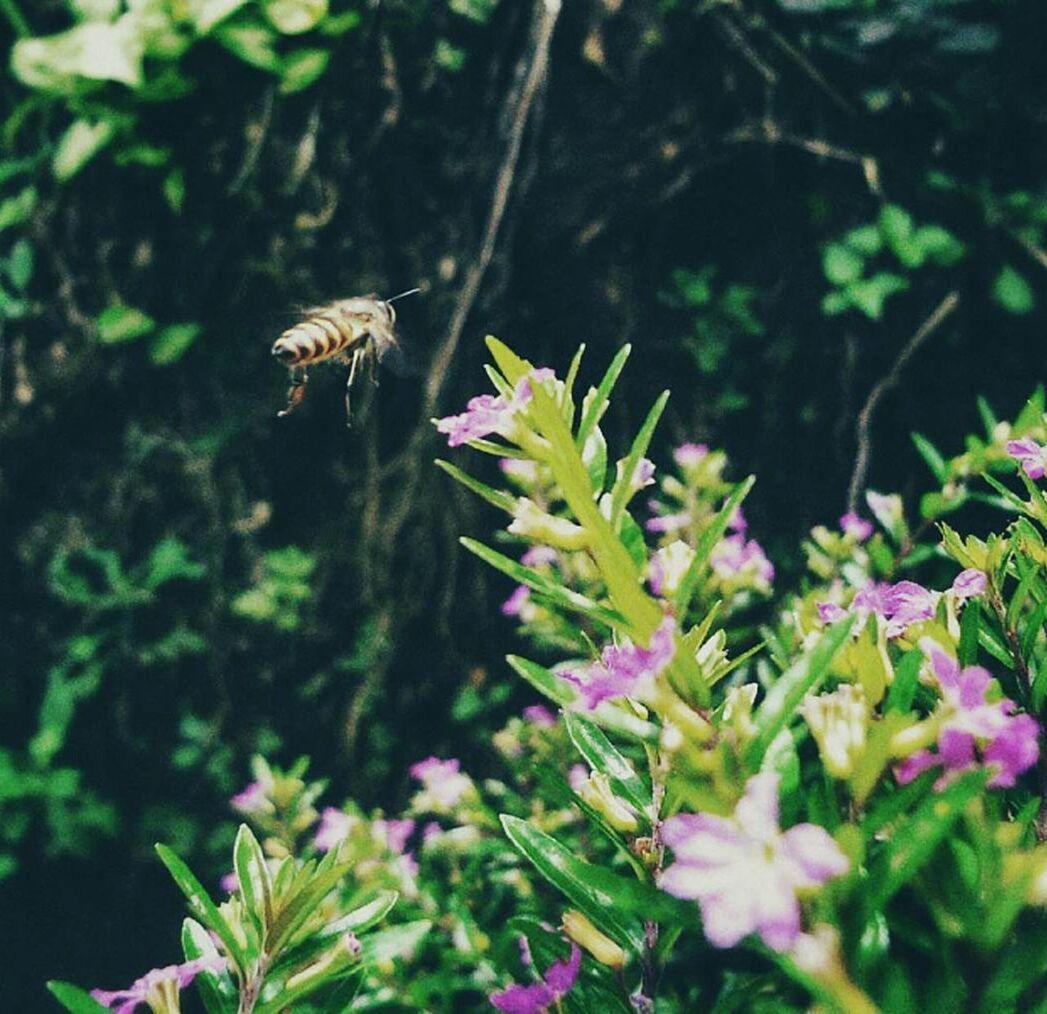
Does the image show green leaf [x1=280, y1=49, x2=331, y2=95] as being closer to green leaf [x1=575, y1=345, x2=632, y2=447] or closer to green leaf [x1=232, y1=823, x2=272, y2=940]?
green leaf [x1=575, y1=345, x2=632, y2=447]

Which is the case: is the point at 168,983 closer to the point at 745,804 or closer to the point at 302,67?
the point at 745,804

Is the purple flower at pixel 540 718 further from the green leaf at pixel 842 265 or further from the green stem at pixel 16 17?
the green stem at pixel 16 17

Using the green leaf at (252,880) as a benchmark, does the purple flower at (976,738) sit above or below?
above

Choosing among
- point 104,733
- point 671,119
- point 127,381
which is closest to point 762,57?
point 671,119

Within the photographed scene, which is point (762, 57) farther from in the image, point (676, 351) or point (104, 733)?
point (104, 733)

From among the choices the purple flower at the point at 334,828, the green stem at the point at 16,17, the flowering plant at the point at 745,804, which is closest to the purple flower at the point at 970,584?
the flowering plant at the point at 745,804

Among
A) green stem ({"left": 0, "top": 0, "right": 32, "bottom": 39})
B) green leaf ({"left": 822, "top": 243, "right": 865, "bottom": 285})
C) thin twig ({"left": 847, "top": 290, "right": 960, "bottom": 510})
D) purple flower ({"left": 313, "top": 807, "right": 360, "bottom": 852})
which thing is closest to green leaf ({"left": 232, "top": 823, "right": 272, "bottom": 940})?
purple flower ({"left": 313, "top": 807, "right": 360, "bottom": 852})

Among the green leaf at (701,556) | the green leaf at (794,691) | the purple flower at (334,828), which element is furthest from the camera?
the purple flower at (334,828)
